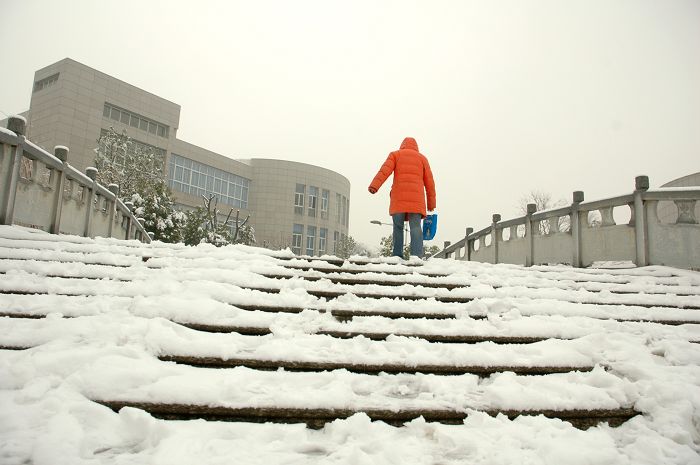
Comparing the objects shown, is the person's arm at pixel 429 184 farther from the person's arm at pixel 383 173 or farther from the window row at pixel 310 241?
the window row at pixel 310 241

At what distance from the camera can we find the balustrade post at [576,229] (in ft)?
25.5

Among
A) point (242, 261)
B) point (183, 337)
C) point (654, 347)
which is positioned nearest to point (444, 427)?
point (183, 337)

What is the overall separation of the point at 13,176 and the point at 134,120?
3405 cm

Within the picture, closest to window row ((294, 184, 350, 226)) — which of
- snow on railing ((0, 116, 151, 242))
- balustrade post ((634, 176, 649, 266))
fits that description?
snow on railing ((0, 116, 151, 242))

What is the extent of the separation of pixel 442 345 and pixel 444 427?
90cm

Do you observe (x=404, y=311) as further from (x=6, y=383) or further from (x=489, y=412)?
(x=6, y=383)

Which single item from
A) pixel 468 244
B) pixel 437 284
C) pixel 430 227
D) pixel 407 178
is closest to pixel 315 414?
pixel 437 284

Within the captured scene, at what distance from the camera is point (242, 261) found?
4.82 meters

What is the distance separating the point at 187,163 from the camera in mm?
38750

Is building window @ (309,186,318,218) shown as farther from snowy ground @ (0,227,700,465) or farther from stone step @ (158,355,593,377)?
stone step @ (158,355,593,377)

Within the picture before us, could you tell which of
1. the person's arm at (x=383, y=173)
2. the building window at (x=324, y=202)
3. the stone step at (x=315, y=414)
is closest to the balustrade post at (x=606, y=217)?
the person's arm at (x=383, y=173)

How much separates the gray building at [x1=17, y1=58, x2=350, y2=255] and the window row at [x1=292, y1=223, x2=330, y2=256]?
12cm

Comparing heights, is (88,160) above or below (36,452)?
above

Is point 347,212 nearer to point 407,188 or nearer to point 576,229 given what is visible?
point 576,229
